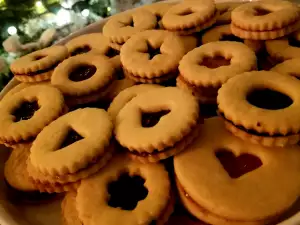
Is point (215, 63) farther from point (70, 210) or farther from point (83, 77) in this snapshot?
point (70, 210)

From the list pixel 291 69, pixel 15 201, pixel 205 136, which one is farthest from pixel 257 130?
pixel 15 201

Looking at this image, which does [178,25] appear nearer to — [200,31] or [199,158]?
[200,31]

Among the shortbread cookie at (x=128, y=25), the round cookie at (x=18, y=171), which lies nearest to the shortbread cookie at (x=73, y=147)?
the round cookie at (x=18, y=171)

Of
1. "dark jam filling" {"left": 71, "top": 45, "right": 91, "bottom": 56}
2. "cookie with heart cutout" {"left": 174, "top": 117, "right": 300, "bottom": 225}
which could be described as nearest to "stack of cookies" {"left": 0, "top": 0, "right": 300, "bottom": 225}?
"cookie with heart cutout" {"left": 174, "top": 117, "right": 300, "bottom": 225}

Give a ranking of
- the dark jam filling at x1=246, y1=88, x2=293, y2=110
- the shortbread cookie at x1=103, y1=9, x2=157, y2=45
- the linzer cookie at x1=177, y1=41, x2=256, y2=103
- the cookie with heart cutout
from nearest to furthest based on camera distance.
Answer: the cookie with heart cutout, the dark jam filling at x1=246, y1=88, x2=293, y2=110, the linzer cookie at x1=177, y1=41, x2=256, y2=103, the shortbread cookie at x1=103, y1=9, x2=157, y2=45

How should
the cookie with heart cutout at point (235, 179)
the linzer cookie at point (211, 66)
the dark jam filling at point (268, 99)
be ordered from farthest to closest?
the linzer cookie at point (211, 66), the dark jam filling at point (268, 99), the cookie with heart cutout at point (235, 179)

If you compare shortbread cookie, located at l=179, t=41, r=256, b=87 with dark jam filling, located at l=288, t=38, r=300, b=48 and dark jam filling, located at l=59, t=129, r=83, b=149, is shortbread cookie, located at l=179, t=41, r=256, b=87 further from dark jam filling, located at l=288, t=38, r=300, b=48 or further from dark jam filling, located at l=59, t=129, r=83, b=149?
dark jam filling, located at l=59, t=129, r=83, b=149

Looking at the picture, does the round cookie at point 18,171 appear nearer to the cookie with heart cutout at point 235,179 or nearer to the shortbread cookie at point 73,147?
the shortbread cookie at point 73,147
